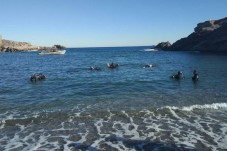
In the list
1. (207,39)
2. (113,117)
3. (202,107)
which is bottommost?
(113,117)

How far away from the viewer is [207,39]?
16312cm

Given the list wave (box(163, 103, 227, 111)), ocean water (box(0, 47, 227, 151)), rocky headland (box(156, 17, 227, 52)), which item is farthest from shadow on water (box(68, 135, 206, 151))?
rocky headland (box(156, 17, 227, 52))

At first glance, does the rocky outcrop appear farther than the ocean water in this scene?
Yes

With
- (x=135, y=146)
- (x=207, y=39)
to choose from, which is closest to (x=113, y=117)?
(x=135, y=146)

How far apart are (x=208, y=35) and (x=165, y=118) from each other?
149339 mm

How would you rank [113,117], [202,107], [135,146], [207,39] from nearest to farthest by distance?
[135,146] < [113,117] < [202,107] < [207,39]

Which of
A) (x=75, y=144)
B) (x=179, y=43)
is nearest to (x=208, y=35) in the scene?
(x=179, y=43)

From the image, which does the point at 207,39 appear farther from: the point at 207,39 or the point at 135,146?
the point at 135,146

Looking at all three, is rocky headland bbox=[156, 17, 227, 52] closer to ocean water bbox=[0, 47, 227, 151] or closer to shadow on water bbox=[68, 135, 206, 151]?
ocean water bbox=[0, 47, 227, 151]

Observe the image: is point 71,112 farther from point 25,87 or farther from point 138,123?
point 25,87

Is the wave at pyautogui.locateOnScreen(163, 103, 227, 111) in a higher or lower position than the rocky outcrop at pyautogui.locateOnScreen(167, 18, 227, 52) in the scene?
lower

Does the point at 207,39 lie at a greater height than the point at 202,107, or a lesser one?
greater

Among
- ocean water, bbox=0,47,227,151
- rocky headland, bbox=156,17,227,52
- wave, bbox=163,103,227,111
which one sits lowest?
ocean water, bbox=0,47,227,151

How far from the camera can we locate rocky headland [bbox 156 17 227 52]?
150 meters
